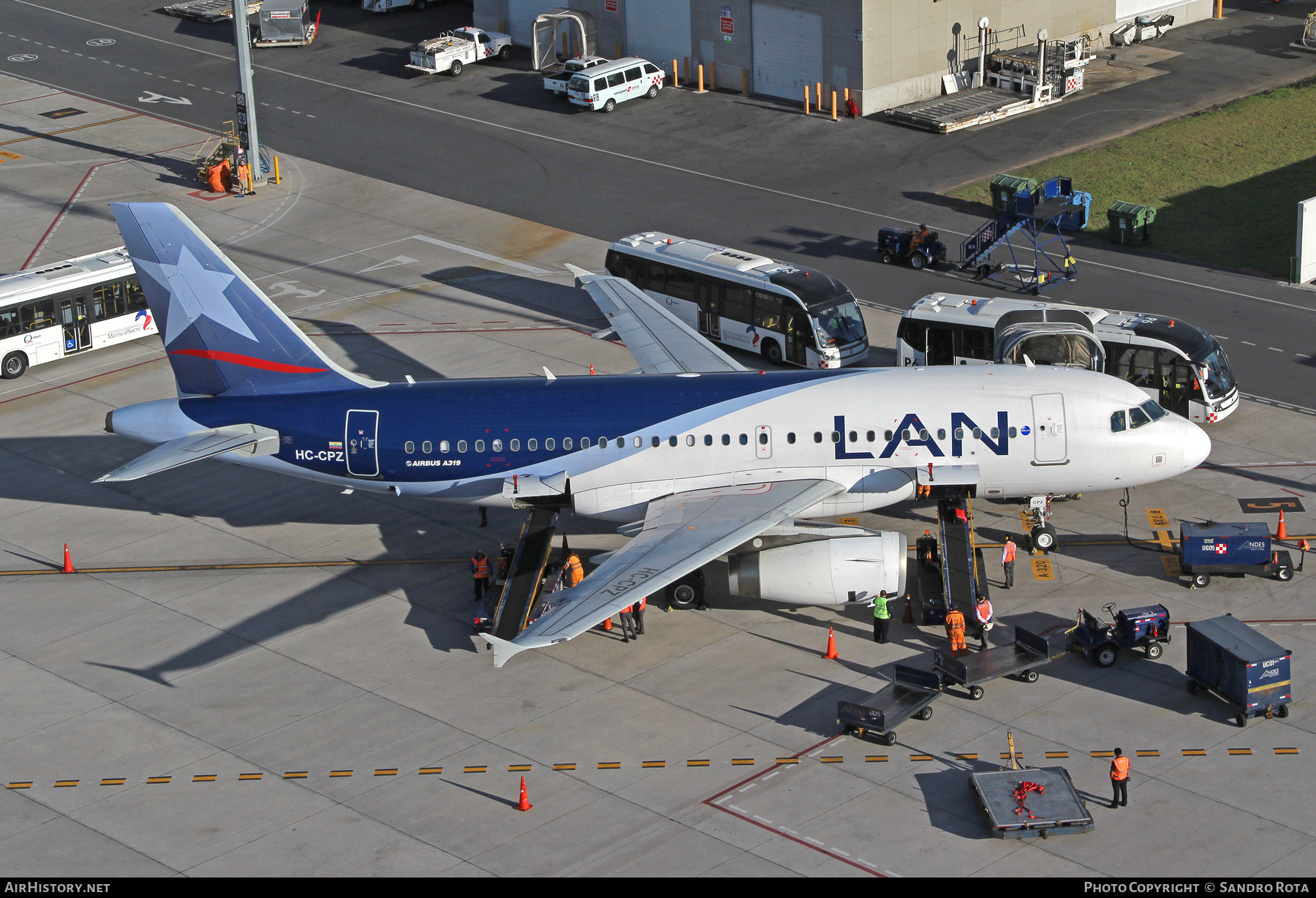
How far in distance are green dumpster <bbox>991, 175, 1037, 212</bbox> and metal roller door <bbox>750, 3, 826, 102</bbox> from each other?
72.2 ft

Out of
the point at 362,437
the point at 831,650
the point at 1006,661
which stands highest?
the point at 362,437

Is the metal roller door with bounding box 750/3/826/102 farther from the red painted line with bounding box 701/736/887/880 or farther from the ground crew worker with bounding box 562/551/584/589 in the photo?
the red painted line with bounding box 701/736/887/880

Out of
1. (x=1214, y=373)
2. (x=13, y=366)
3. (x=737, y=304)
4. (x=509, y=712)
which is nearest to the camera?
(x=509, y=712)

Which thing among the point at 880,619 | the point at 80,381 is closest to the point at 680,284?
the point at 880,619

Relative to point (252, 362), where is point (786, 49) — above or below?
above

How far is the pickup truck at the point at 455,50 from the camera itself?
10188 centimetres

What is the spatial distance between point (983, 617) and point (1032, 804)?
7.81 m

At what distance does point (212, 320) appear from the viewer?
156 feet

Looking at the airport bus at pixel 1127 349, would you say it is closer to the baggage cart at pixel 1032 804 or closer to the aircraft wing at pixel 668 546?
the aircraft wing at pixel 668 546

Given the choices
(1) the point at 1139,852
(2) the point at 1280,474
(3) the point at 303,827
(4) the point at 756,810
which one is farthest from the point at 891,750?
(2) the point at 1280,474

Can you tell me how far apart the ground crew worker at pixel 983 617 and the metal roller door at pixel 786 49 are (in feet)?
185

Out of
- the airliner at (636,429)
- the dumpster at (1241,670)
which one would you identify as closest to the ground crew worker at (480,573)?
the airliner at (636,429)

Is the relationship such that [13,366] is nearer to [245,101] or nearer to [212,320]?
[212,320]

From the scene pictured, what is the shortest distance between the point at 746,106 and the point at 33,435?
165 feet
